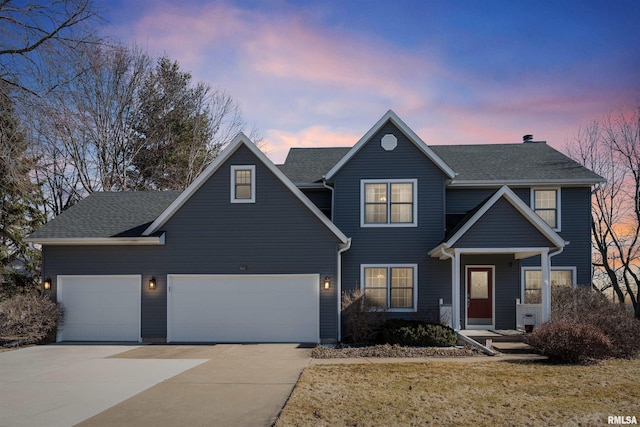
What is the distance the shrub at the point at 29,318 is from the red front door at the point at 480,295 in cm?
1426

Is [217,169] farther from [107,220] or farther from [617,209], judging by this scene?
[617,209]

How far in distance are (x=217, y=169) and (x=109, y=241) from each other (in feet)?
Answer: 14.1

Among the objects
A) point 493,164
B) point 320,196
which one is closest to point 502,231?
point 493,164

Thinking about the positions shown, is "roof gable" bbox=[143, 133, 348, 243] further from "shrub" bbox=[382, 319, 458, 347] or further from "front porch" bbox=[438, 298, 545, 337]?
"front porch" bbox=[438, 298, 545, 337]

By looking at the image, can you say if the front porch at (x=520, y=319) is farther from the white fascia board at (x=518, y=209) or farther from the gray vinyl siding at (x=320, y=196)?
the gray vinyl siding at (x=320, y=196)

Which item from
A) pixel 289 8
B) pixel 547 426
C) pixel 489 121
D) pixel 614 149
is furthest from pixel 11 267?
pixel 614 149

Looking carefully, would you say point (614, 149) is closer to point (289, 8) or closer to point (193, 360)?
point (289, 8)

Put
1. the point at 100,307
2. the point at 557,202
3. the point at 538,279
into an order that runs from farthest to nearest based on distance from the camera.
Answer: the point at 557,202, the point at 538,279, the point at 100,307

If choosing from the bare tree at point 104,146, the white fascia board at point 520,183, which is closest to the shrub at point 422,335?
the white fascia board at point 520,183

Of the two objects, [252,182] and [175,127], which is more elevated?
[175,127]

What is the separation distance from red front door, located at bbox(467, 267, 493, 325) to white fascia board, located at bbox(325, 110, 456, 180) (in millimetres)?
3814

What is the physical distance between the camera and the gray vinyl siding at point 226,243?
57.6 ft

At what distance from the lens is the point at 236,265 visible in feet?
57.9

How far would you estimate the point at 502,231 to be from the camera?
16.3m
